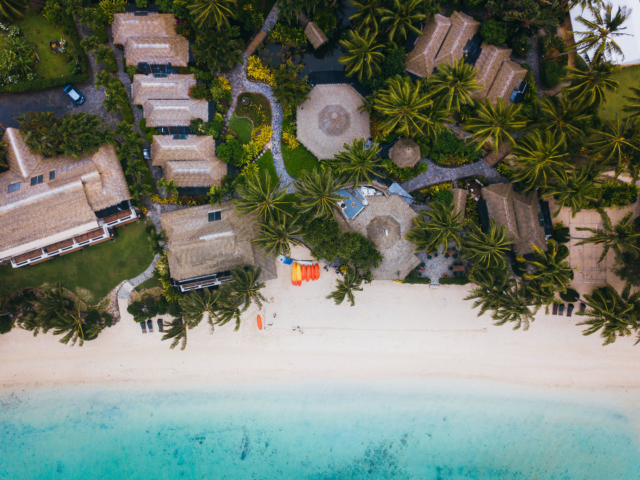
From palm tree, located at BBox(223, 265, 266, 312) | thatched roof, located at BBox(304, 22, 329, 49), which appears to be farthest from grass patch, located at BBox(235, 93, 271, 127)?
palm tree, located at BBox(223, 265, 266, 312)

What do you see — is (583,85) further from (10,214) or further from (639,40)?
(10,214)

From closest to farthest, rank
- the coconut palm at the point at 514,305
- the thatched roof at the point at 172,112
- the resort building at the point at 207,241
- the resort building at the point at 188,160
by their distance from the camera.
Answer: the coconut palm at the point at 514,305 < the resort building at the point at 207,241 < the thatched roof at the point at 172,112 < the resort building at the point at 188,160

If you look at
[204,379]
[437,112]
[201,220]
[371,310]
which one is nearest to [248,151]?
[201,220]

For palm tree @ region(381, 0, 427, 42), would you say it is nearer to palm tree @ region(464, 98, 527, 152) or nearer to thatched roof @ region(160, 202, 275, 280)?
palm tree @ region(464, 98, 527, 152)

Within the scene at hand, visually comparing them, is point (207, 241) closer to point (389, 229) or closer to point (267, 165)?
point (267, 165)

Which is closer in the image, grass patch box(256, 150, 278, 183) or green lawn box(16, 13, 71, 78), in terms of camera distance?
green lawn box(16, 13, 71, 78)

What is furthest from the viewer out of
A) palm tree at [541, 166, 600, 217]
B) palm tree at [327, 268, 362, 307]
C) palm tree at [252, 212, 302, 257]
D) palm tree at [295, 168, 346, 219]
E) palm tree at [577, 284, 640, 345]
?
palm tree at [327, 268, 362, 307]

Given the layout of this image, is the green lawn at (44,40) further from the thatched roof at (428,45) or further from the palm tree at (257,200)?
the thatched roof at (428,45)

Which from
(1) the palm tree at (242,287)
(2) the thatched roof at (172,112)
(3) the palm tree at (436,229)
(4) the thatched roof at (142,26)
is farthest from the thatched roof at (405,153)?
(4) the thatched roof at (142,26)
